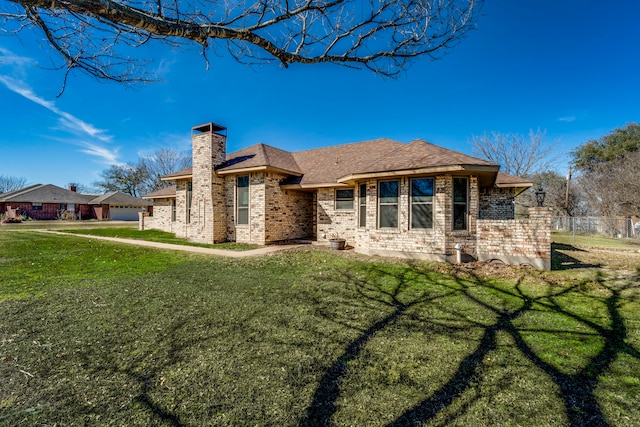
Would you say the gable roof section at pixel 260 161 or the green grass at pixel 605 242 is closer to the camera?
the gable roof section at pixel 260 161

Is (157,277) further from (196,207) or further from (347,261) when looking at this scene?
(196,207)

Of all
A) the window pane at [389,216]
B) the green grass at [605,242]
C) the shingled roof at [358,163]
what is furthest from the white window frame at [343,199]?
the green grass at [605,242]

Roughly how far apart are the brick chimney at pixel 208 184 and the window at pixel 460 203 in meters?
10.1

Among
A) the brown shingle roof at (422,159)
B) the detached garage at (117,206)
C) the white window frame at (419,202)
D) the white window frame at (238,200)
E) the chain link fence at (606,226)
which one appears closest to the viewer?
the brown shingle roof at (422,159)

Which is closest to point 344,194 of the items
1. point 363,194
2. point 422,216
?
point 363,194

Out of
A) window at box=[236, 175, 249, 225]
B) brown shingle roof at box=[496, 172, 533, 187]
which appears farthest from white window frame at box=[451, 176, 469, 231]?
window at box=[236, 175, 249, 225]

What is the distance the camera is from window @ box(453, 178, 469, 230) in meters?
8.53

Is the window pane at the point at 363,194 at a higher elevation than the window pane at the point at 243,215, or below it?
higher

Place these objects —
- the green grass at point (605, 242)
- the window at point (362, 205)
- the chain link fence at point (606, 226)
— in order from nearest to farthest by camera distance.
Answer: the window at point (362, 205), the green grass at point (605, 242), the chain link fence at point (606, 226)

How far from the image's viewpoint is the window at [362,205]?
10.2m

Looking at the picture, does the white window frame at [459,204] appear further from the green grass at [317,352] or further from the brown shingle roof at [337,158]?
the brown shingle roof at [337,158]

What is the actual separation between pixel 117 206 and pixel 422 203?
137 feet

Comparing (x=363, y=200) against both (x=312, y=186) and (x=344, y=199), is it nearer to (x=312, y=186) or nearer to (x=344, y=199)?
(x=344, y=199)

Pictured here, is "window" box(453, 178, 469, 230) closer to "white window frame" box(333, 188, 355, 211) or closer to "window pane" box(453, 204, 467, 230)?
"window pane" box(453, 204, 467, 230)
